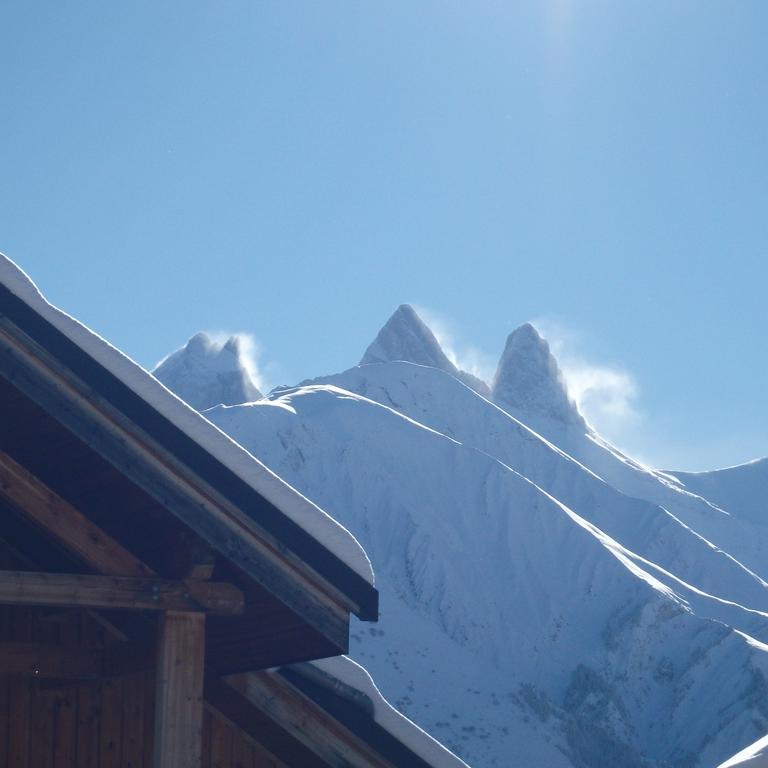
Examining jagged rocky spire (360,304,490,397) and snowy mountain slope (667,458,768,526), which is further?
jagged rocky spire (360,304,490,397)

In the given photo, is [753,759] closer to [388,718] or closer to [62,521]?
[388,718]

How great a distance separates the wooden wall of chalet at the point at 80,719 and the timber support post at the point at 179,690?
3.93ft

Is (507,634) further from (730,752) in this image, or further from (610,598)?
(730,752)

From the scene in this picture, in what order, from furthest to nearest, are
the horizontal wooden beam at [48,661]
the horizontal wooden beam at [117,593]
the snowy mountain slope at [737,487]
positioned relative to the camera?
the snowy mountain slope at [737,487] → the horizontal wooden beam at [48,661] → the horizontal wooden beam at [117,593]

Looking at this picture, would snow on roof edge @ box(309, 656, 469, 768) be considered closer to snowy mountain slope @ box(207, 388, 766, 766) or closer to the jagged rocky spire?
snowy mountain slope @ box(207, 388, 766, 766)

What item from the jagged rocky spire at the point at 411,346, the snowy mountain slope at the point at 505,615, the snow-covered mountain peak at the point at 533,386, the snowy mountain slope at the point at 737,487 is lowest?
the snowy mountain slope at the point at 505,615

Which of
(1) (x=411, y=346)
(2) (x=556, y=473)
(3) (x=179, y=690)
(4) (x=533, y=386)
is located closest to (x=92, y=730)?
(3) (x=179, y=690)

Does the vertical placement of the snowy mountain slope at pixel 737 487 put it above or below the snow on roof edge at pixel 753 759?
above

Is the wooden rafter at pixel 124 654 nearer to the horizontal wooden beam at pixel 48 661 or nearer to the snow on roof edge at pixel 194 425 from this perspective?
the horizontal wooden beam at pixel 48 661

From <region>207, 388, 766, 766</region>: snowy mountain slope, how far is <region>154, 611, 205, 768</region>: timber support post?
53115 mm

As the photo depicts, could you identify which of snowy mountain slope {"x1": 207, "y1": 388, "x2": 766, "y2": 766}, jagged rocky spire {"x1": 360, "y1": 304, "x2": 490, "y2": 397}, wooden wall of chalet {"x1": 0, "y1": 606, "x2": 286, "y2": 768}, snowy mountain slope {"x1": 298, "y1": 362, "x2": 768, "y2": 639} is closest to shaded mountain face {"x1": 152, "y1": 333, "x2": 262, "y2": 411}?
jagged rocky spire {"x1": 360, "y1": 304, "x2": 490, "y2": 397}

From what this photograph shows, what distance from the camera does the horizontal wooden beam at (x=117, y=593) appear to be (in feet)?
12.6

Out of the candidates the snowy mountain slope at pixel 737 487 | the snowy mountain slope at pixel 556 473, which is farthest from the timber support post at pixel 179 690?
the snowy mountain slope at pixel 737 487

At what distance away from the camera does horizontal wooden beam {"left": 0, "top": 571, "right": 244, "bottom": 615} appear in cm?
383
